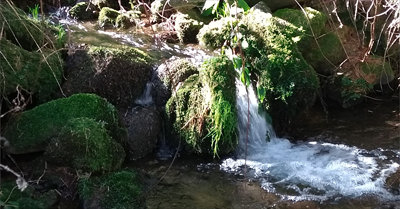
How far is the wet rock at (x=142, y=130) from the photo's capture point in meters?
4.88

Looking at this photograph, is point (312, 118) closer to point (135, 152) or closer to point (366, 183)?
point (366, 183)

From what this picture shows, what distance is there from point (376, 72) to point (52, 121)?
504 centimetres

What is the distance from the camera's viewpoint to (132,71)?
5.28 meters

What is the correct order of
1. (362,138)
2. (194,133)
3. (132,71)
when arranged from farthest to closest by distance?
(362,138), (132,71), (194,133)

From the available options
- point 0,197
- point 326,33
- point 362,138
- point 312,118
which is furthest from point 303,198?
point 326,33

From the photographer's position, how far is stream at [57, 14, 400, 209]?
13.6ft

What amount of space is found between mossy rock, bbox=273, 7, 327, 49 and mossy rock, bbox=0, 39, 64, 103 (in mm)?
3662

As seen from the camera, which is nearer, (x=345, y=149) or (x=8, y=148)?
(x=8, y=148)

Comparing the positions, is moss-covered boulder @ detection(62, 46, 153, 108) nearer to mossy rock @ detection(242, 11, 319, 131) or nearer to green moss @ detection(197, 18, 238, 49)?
green moss @ detection(197, 18, 238, 49)

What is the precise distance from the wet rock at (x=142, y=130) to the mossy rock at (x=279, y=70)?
1.40 metres

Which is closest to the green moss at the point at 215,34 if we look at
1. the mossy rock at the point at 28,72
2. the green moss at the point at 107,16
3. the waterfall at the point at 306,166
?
the waterfall at the point at 306,166

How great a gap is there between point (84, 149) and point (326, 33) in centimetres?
463

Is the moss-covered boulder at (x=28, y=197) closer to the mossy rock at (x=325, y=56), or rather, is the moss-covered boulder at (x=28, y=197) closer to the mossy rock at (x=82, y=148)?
the mossy rock at (x=82, y=148)

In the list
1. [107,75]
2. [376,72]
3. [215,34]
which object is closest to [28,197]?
[107,75]
